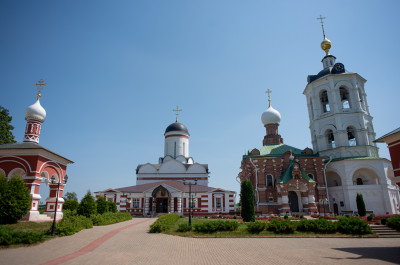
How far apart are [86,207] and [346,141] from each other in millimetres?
31863

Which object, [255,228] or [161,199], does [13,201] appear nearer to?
[255,228]

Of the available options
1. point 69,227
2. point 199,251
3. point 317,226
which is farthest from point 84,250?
point 317,226

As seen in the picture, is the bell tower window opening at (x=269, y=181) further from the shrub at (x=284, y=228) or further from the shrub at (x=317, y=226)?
the shrub at (x=284, y=228)

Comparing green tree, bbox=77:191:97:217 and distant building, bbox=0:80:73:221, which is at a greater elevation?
distant building, bbox=0:80:73:221

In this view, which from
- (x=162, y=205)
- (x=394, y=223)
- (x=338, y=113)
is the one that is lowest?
(x=394, y=223)

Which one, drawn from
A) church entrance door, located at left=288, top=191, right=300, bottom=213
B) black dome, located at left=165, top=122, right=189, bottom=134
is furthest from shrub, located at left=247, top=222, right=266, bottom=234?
black dome, located at left=165, top=122, right=189, bottom=134

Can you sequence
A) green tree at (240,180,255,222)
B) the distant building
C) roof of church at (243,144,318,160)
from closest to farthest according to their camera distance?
the distant building
green tree at (240,180,255,222)
roof of church at (243,144,318,160)

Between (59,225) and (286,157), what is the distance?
2665cm

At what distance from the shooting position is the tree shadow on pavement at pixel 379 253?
29.8 ft

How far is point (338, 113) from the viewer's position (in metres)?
33.1

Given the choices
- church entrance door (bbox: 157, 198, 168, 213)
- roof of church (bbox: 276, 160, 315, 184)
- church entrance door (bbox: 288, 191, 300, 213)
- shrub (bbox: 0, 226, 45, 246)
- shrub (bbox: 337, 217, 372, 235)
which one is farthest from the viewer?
church entrance door (bbox: 157, 198, 168, 213)

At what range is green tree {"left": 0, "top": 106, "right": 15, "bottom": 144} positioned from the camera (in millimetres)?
31422

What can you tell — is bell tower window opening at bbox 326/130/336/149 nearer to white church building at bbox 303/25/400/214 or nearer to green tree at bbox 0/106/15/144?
white church building at bbox 303/25/400/214

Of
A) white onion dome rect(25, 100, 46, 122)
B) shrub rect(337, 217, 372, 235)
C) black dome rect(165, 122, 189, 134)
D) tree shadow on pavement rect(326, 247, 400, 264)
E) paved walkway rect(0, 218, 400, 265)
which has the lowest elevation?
tree shadow on pavement rect(326, 247, 400, 264)
